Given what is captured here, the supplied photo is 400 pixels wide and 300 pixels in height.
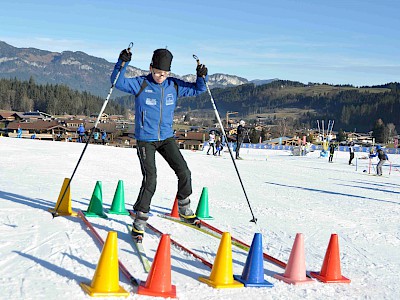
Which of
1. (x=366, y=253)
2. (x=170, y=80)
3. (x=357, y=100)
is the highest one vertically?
(x=357, y=100)

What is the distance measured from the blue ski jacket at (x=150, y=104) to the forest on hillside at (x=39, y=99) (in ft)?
459

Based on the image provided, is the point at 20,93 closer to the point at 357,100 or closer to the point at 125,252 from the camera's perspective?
the point at 357,100

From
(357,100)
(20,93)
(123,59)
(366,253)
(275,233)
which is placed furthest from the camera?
(357,100)

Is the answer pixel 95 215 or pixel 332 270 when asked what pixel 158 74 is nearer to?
pixel 95 215

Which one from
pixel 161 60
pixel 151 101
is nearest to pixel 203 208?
pixel 151 101

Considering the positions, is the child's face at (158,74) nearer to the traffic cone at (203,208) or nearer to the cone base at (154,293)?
the traffic cone at (203,208)

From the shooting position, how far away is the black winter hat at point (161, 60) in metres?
5.14

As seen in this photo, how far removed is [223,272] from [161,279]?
549mm

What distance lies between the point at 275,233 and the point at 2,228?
3176 millimetres

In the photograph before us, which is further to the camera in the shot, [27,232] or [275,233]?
[275,233]

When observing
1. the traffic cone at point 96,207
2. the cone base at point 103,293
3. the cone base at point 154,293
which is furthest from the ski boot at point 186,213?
the cone base at point 103,293

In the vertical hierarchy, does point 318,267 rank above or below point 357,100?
below

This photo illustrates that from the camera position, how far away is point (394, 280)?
4.68m

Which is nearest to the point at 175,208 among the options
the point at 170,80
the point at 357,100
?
the point at 170,80
